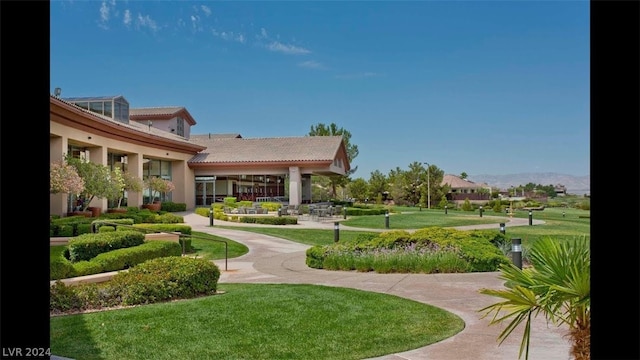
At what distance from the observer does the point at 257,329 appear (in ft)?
20.6

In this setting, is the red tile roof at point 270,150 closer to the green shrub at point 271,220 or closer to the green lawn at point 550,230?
the green shrub at point 271,220

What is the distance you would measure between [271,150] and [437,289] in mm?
33193

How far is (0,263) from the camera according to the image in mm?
1848

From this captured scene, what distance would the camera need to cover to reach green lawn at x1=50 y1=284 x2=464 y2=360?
542 centimetres

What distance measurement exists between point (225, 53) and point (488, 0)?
208 inches

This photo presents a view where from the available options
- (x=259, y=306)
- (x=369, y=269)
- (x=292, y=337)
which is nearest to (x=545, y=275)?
(x=292, y=337)

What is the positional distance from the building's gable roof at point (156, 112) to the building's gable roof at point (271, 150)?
3.73 meters

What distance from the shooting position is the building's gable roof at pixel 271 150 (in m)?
39.5

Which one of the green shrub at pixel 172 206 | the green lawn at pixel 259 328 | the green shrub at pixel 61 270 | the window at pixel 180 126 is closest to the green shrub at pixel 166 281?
the green lawn at pixel 259 328

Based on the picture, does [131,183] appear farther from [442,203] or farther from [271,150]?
[442,203]

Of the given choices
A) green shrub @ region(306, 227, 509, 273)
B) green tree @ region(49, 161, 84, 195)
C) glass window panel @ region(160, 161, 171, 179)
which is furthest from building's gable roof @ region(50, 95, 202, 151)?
green shrub @ region(306, 227, 509, 273)

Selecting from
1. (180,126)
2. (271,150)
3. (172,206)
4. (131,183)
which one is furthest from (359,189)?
(131,183)

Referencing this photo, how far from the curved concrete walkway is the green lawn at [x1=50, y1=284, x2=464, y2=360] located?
0.30 m
